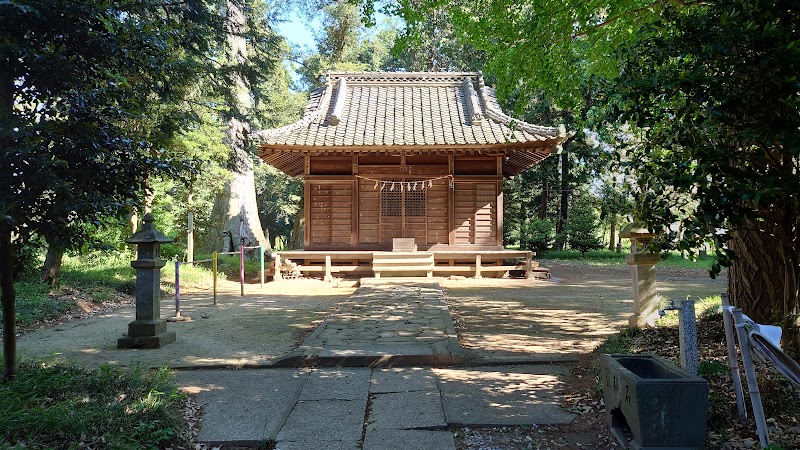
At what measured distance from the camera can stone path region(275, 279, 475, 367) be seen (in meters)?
5.47

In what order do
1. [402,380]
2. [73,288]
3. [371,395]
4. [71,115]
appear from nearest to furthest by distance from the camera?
[71,115], [371,395], [402,380], [73,288]

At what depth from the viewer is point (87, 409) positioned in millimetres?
3439

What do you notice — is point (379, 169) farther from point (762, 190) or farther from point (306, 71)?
point (306, 71)

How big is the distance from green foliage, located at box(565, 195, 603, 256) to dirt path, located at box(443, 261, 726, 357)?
24.1 feet

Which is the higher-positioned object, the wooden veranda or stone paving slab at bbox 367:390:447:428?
the wooden veranda

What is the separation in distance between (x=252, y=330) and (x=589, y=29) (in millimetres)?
6211

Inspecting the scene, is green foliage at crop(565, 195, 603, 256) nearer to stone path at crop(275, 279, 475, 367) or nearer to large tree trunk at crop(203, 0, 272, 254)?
large tree trunk at crop(203, 0, 272, 254)

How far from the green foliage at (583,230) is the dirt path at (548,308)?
734 centimetres

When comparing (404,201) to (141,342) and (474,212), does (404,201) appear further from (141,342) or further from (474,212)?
(141,342)

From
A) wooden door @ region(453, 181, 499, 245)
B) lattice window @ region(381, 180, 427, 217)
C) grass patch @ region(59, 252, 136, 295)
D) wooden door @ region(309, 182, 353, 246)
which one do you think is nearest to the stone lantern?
wooden door @ region(453, 181, 499, 245)

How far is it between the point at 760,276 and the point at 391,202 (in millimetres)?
11431

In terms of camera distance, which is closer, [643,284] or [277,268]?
[643,284]

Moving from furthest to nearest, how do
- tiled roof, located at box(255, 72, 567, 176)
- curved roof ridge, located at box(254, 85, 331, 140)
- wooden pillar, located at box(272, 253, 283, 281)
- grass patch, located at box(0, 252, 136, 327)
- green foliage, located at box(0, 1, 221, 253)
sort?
wooden pillar, located at box(272, 253, 283, 281) → curved roof ridge, located at box(254, 85, 331, 140) → tiled roof, located at box(255, 72, 567, 176) → grass patch, located at box(0, 252, 136, 327) → green foliage, located at box(0, 1, 221, 253)

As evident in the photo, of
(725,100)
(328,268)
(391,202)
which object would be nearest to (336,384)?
(725,100)
